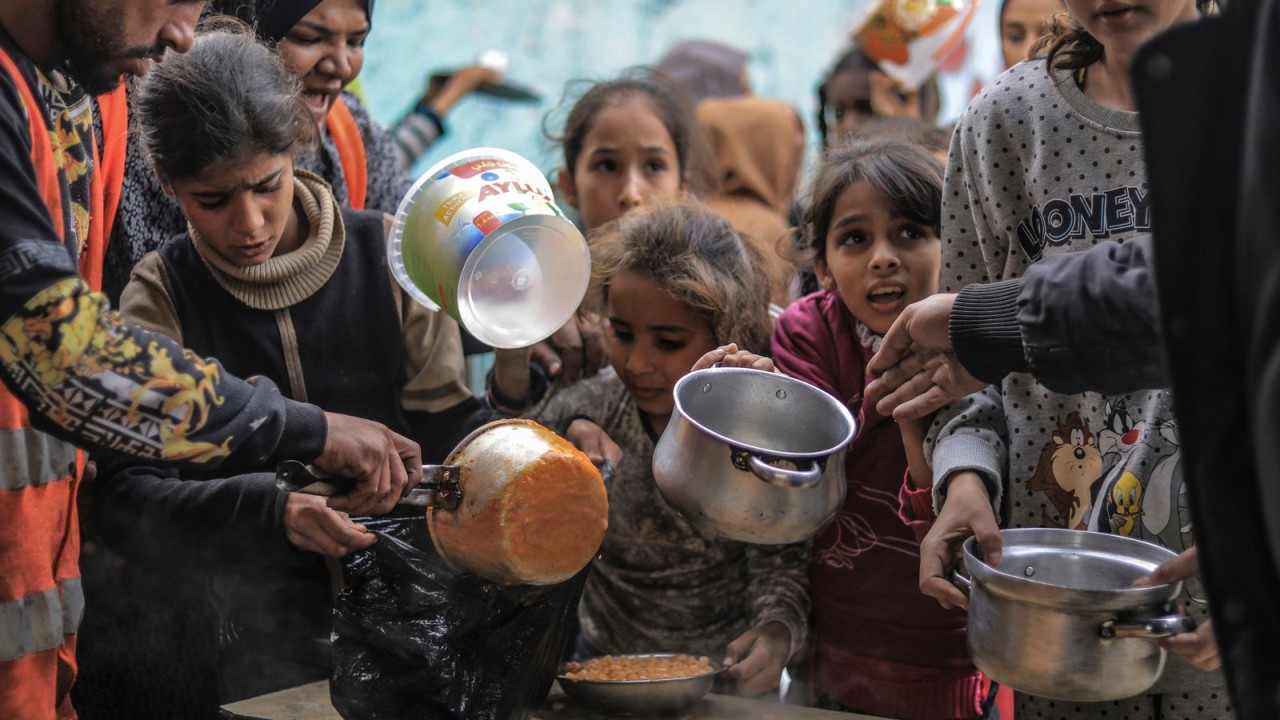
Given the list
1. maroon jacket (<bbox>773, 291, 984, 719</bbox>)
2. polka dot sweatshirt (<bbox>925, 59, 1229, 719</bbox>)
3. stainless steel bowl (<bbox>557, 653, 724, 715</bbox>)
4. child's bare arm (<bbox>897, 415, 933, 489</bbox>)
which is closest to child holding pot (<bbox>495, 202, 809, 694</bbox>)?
maroon jacket (<bbox>773, 291, 984, 719</bbox>)

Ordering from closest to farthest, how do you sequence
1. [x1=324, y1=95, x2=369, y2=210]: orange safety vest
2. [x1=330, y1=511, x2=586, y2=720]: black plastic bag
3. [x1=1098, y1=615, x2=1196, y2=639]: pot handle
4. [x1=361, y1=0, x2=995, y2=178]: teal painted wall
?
[x1=1098, y1=615, x2=1196, y2=639]: pot handle
[x1=330, y1=511, x2=586, y2=720]: black plastic bag
[x1=324, y1=95, x2=369, y2=210]: orange safety vest
[x1=361, y1=0, x2=995, y2=178]: teal painted wall

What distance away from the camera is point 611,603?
2.74 meters

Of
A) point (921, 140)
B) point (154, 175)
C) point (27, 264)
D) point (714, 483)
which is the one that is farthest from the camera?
point (921, 140)

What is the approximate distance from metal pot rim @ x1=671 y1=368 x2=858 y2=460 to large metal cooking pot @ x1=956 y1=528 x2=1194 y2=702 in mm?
274

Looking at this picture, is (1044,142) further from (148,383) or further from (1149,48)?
(148,383)

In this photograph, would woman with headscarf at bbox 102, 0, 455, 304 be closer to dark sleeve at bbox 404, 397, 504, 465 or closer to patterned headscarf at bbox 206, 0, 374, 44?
patterned headscarf at bbox 206, 0, 374, 44

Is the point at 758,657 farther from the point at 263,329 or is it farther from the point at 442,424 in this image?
the point at 263,329

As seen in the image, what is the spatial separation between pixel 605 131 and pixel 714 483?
1.78 metres

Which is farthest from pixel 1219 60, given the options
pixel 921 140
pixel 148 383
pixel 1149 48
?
pixel 921 140

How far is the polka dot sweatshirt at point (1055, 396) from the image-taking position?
184 centimetres

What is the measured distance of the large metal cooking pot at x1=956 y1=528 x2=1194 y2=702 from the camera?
62.1 inches

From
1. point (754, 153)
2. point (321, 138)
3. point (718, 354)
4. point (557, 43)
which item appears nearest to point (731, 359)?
point (718, 354)

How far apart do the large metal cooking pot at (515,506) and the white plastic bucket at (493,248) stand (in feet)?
0.86

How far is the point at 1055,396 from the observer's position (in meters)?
1.97
